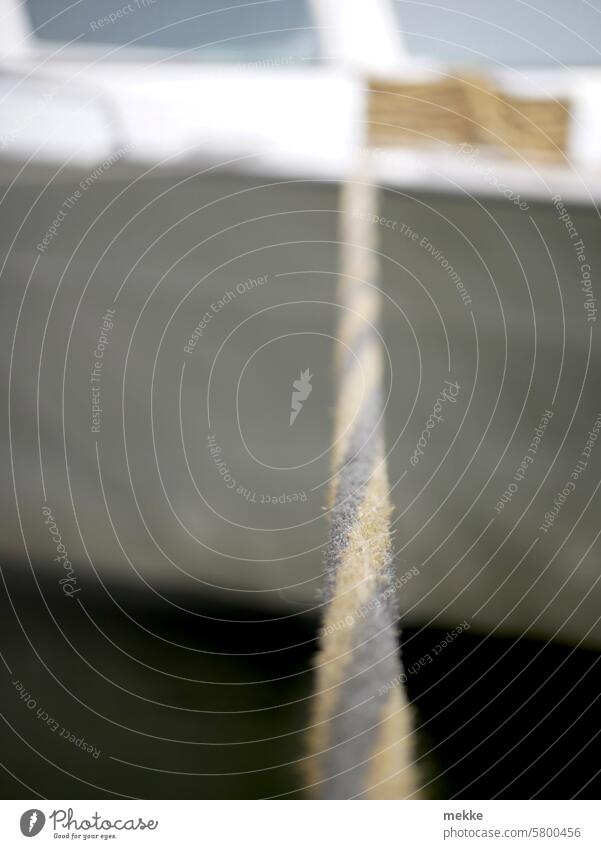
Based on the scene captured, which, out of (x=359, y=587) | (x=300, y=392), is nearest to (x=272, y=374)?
(x=300, y=392)

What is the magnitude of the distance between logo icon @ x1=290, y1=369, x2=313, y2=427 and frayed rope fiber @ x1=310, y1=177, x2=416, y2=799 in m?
0.02

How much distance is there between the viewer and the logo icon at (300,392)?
47 centimetres

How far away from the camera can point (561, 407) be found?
476 millimetres

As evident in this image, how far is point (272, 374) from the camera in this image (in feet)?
1.56

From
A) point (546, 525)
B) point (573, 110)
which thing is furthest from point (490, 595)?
point (573, 110)

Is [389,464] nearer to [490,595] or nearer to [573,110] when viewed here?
[490,595]

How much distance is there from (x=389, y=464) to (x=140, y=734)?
0.22 meters

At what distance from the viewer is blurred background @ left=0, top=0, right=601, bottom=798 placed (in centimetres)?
42
